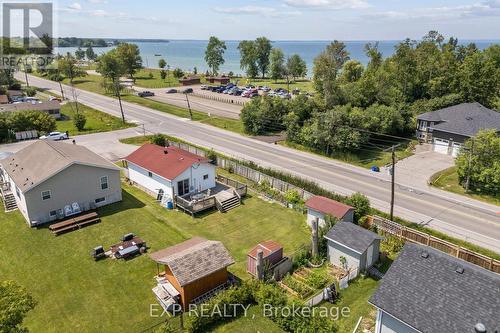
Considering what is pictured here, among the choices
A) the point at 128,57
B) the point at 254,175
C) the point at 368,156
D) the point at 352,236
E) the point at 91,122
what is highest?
the point at 128,57

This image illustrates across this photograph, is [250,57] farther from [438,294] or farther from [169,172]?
[438,294]

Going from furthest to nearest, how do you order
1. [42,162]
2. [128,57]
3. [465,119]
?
[128,57], [465,119], [42,162]

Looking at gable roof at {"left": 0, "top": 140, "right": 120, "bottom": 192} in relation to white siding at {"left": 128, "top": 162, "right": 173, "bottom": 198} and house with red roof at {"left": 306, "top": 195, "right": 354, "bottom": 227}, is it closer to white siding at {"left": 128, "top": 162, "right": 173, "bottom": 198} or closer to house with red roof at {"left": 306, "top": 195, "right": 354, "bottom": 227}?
white siding at {"left": 128, "top": 162, "right": 173, "bottom": 198}

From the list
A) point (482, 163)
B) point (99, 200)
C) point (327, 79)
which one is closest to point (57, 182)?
point (99, 200)

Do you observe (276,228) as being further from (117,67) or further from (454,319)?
(117,67)

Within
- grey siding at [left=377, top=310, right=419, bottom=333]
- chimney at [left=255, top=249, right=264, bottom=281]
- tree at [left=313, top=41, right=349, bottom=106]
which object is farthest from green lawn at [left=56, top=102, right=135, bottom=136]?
grey siding at [left=377, top=310, right=419, bottom=333]

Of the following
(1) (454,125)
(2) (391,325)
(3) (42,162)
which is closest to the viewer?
(2) (391,325)
